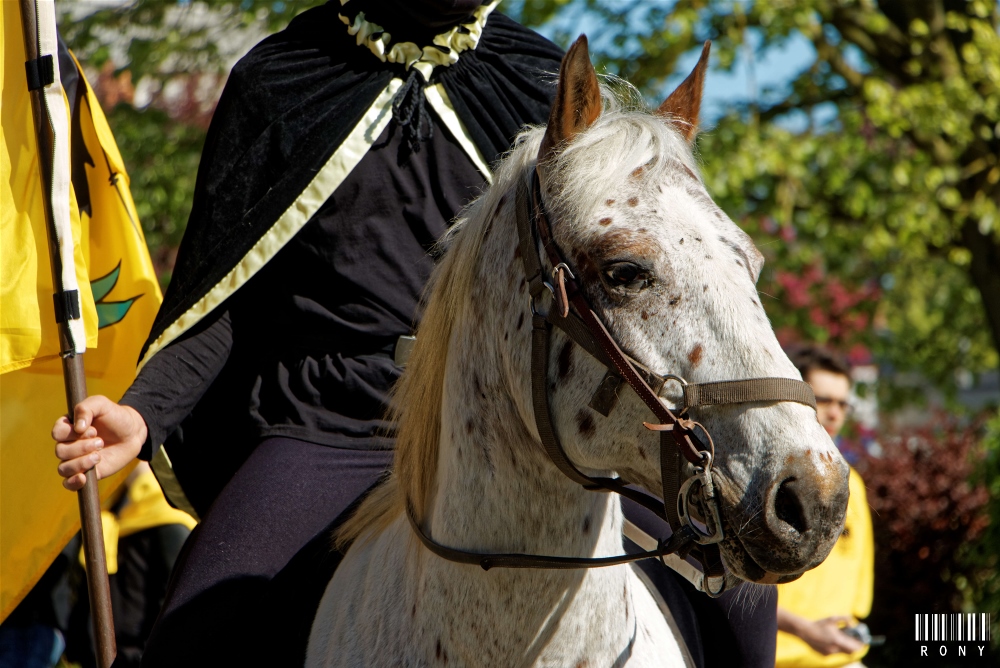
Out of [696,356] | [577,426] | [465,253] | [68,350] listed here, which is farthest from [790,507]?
[68,350]

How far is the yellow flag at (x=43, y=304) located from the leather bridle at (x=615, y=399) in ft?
4.67

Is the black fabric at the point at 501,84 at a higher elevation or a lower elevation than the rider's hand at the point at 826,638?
higher

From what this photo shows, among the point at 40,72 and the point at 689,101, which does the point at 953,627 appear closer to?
the point at 689,101

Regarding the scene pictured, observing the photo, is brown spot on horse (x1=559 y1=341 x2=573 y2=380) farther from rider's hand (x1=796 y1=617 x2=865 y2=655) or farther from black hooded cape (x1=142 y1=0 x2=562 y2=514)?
rider's hand (x1=796 y1=617 x2=865 y2=655)

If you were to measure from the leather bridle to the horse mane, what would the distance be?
10cm

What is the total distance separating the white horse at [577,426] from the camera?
5.15 ft

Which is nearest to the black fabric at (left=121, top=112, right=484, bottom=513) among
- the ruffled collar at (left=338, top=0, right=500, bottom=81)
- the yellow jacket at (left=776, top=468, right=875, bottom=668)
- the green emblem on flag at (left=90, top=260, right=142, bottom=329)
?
the ruffled collar at (left=338, top=0, right=500, bottom=81)

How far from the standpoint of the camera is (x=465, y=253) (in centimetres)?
196

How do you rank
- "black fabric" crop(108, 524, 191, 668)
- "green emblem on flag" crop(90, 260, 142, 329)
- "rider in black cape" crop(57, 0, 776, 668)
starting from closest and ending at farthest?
"rider in black cape" crop(57, 0, 776, 668), "green emblem on flag" crop(90, 260, 142, 329), "black fabric" crop(108, 524, 191, 668)

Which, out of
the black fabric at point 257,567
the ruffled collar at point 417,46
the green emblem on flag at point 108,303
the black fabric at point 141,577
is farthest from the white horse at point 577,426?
the black fabric at point 141,577

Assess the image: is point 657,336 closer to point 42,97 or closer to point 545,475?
point 545,475

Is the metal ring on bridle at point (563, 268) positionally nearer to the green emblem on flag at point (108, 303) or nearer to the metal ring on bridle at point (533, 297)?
the metal ring on bridle at point (533, 297)

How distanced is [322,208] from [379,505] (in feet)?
2.52

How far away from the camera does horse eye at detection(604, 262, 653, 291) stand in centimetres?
167
